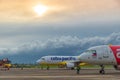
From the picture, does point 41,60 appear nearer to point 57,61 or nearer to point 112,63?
point 57,61

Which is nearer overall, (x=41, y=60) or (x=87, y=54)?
(x=87, y=54)

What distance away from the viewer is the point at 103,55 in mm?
61188

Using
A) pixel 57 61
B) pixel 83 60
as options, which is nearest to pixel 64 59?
pixel 57 61

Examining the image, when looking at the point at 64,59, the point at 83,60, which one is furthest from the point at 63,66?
the point at 83,60

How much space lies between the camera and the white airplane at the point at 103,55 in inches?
2405

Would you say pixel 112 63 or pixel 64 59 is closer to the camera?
pixel 112 63

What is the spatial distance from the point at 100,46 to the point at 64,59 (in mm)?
49825

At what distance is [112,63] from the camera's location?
203 feet

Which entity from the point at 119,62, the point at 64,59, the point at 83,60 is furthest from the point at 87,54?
the point at 64,59

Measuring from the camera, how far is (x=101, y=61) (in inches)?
2427

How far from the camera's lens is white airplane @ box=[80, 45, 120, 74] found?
200 feet

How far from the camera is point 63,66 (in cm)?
11600

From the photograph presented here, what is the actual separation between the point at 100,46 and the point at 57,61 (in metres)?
50.1

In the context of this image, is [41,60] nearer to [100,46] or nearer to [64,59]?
[64,59]
